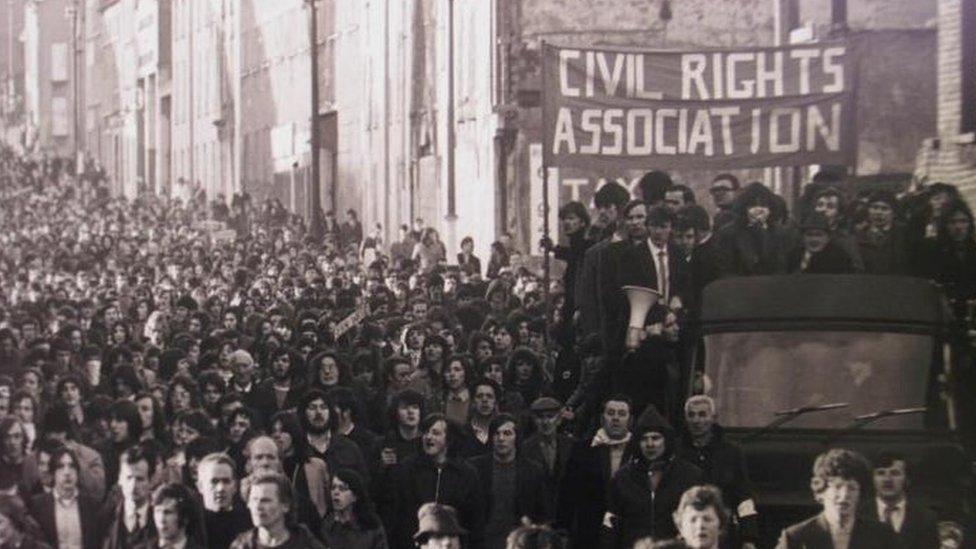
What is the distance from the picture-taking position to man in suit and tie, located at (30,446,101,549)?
1350cm

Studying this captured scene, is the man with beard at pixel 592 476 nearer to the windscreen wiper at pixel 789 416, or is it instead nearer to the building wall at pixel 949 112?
the windscreen wiper at pixel 789 416

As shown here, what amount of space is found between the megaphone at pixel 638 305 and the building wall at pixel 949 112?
11.0 meters

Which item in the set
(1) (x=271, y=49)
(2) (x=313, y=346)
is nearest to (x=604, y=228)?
(2) (x=313, y=346)

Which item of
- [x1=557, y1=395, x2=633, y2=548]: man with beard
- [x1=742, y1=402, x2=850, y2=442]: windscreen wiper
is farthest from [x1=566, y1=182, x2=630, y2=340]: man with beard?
[x1=742, y1=402, x2=850, y2=442]: windscreen wiper

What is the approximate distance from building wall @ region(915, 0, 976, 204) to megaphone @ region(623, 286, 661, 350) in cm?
1101

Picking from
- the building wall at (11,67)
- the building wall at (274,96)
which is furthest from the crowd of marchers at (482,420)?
the building wall at (11,67)

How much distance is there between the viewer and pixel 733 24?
3703 cm

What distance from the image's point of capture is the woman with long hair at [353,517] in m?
12.8

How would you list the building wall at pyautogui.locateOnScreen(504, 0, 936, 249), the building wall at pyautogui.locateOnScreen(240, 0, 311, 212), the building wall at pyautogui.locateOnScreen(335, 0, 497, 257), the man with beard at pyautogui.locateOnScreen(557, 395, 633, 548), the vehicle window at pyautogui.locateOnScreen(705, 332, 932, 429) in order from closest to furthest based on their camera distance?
the vehicle window at pyautogui.locateOnScreen(705, 332, 932, 429) < the man with beard at pyautogui.locateOnScreen(557, 395, 633, 548) < the building wall at pyautogui.locateOnScreen(504, 0, 936, 249) < the building wall at pyautogui.locateOnScreen(335, 0, 497, 257) < the building wall at pyautogui.locateOnScreen(240, 0, 311, 212)

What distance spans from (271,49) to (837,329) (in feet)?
163

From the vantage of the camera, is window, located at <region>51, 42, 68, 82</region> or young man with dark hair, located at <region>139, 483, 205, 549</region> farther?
window, located at <region>51, 42, 68, 82</region>

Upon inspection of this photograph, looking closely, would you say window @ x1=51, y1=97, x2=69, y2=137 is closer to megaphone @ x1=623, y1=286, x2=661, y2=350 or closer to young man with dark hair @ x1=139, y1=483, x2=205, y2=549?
megaphone @ x1=623, y1=286, x2=661, y2=350

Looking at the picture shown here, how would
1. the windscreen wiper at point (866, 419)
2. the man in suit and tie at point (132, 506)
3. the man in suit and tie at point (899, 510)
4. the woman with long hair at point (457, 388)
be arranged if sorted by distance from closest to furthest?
the man in suit and tie at point (899, 510)
the windscreen wiper at point (866, 419)
the man in suit and tie at point (132, 506)
the woman with long hair at point (457, 388)

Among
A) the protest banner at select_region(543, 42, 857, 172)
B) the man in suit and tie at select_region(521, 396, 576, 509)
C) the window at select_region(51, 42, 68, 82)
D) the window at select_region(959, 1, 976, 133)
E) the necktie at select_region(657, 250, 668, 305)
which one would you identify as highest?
the window at select_region(51, 42, 68, 82)
